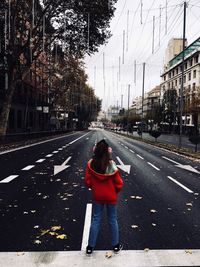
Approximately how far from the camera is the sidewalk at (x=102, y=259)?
4.29 m

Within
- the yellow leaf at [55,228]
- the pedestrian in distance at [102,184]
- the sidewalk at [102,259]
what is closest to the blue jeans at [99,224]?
the pedestrian in distance at [102,184]

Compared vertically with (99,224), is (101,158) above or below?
above

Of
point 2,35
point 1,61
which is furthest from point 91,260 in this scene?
point 1,61

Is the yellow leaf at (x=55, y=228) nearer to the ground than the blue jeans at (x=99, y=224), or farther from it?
nearer to the ground

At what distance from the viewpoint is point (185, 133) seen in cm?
7356

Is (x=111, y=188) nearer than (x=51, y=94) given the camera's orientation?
Yes

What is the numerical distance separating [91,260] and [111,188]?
3.55 feet

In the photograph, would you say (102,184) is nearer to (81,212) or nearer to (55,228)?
(55,228)

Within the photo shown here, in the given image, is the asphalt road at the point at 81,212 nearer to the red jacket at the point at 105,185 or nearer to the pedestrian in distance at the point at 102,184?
the pedestrian in distance at the point at 102,184

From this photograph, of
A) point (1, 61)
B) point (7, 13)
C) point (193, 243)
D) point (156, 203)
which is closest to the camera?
point (193, 243)

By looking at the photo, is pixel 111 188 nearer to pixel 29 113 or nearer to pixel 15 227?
pixel 15 227

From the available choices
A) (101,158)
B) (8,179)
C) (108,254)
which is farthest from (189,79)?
(108,254)

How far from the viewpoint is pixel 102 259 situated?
4461 mm

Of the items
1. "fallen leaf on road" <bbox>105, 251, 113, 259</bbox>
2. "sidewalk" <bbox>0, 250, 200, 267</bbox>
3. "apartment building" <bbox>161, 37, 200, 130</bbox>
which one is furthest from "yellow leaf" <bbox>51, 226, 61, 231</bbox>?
"apartment building" <bbox>161, 37, 200, 130</bbox>
